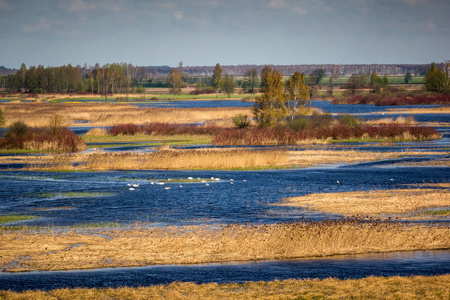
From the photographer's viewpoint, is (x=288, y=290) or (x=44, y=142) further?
(x=44, y=142)

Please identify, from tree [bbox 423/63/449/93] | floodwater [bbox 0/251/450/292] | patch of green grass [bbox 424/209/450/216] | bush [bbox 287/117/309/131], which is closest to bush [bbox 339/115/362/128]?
bush [bbox 287/117/309/131]

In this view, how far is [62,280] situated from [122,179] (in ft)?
71.7

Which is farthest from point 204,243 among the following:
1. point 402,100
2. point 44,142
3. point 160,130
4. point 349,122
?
point 402,100

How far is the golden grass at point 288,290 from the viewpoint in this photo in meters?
14.5

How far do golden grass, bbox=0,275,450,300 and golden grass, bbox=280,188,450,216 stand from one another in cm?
974

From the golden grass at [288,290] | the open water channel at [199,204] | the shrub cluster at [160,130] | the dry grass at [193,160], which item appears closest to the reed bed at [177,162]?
the dry grass at [193,160]

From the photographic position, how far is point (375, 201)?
2788 cm

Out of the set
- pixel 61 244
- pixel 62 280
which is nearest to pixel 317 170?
pixel 61 244

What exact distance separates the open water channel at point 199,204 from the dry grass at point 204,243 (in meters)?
0.59

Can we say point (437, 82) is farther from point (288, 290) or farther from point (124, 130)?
point (288, 290)

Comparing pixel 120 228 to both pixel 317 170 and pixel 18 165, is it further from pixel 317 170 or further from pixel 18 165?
pixel 18 165

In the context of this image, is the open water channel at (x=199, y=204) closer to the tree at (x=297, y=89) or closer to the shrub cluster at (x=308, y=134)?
the shrub cluster at (x=308, y=134)

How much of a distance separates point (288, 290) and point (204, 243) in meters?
5.78

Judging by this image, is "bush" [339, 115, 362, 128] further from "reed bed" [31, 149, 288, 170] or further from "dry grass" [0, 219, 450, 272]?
"dry grass" [0, 219, 450, 272]
